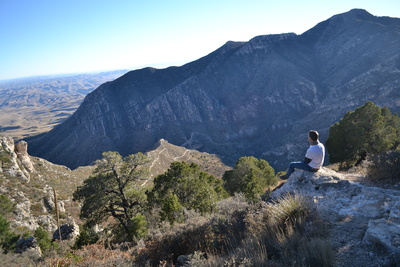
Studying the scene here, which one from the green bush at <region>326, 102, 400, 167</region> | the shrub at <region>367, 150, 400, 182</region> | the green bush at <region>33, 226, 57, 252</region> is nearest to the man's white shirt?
the shrub at <region>367, 150, 400, 182</region>

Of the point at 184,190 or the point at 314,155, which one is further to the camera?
the point at 184,190

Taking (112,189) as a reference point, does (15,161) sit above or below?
below

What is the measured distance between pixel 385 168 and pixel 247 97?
13406 cm

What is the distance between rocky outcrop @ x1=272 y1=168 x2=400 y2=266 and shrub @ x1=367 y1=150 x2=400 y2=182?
4.07ft

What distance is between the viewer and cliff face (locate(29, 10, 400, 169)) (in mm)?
99188

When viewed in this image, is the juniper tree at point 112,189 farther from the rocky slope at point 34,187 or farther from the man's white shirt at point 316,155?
the man's white shirt at point 316,155

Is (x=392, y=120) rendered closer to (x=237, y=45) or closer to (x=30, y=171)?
(x=30, y=171)

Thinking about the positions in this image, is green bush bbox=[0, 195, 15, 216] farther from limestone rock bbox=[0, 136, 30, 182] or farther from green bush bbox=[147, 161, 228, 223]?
green bush bbox=[147, 161, 228, 223]

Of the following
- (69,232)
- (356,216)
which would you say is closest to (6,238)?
(69,232)

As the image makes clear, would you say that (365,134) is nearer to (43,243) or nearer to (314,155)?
A: (314,155)

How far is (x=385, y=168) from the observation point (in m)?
7.58

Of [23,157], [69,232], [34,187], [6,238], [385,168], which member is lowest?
[69,232]

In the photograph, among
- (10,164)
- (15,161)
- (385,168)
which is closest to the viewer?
(385,168)

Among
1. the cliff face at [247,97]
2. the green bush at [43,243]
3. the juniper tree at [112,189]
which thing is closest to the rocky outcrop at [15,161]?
the green bush at [43,243]
